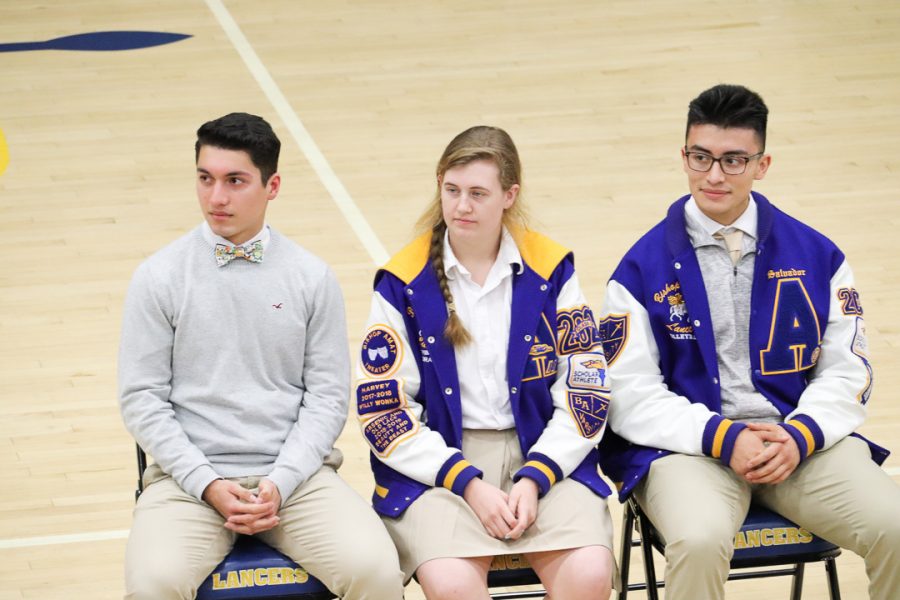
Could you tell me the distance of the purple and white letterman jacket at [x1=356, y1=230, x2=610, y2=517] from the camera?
364cm

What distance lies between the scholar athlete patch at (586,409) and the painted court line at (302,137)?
308cm

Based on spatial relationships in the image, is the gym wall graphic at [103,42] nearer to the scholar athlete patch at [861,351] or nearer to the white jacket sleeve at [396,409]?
the white jacket sleeve at [396,409]

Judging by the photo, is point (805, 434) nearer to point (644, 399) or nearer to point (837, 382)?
point (837, 382)

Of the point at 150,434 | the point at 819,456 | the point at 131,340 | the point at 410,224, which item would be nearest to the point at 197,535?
the point at 150,434

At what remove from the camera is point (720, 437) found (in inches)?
145

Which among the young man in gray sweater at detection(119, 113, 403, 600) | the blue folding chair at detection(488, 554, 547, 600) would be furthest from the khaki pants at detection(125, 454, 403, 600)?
the blue folding chair at detection(488, 554, 547, 600)

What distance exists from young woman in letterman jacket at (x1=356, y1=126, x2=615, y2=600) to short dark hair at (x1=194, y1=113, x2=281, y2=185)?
44 cm

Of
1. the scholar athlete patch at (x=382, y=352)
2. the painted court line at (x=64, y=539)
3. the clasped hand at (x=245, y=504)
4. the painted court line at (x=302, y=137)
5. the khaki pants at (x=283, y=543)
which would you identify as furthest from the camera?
the painted court line at (x=302, y=137)

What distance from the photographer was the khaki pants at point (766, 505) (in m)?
3.48

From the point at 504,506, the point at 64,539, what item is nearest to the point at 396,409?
the point at 504,506

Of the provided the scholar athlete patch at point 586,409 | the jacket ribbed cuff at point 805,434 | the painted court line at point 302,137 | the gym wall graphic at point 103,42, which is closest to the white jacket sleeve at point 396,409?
the scholar athlete patch at point 586,409

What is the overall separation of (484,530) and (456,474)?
16cm

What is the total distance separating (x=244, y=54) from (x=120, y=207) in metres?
2.35

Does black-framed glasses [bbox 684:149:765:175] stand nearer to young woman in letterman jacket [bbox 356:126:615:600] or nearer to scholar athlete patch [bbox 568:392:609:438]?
young woman in letterman jacket [bbox 356:126:615:600]
